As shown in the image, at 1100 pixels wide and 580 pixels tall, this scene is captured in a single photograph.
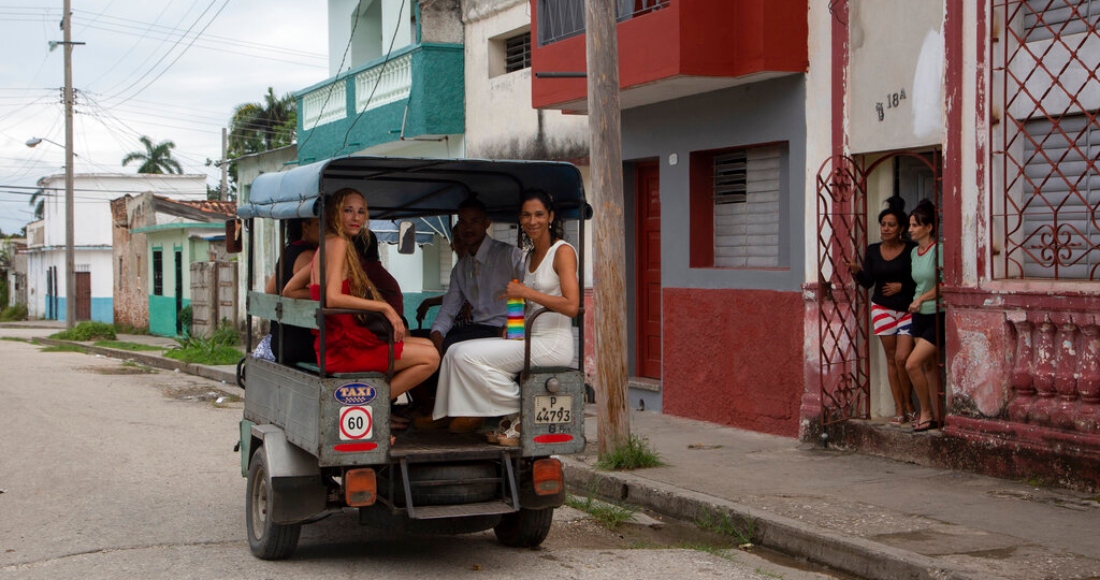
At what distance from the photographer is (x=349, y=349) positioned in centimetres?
657

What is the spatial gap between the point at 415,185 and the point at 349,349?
1.97 m

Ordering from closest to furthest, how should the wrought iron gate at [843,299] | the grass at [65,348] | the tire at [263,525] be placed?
the tire at [263,525], the wrought iron gate at [843,299], the grass at [65,348]

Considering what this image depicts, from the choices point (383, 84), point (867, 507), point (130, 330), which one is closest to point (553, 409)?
point (867, 507)

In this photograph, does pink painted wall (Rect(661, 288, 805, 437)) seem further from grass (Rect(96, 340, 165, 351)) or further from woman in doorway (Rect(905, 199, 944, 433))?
grass (Rect(96, 340, 165, 351))

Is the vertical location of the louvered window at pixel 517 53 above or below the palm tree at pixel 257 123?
below

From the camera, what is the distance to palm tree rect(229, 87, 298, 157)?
54.1m

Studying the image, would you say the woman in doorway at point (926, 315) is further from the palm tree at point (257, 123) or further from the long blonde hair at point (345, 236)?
the palm tree at point (257, 123)

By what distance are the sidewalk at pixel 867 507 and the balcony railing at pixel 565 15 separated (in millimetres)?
4449

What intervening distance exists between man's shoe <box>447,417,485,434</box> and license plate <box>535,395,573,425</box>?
1.47 ft

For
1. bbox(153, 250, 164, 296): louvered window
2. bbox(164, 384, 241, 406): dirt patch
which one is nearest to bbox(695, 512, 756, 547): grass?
bbox(164, 384, 241, 406): dirt patch

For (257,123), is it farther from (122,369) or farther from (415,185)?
(415,185)

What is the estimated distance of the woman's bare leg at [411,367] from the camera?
266 inches

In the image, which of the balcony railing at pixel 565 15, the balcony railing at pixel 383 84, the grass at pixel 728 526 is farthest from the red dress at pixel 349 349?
the balcony railing at pixel 383 84

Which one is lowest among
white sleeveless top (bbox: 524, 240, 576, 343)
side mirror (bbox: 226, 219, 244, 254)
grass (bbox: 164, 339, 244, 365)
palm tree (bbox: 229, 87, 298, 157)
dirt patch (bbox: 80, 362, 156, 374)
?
dirt patch (bbox: 80, 362, 156, 374)
